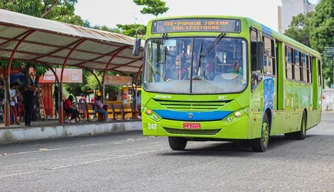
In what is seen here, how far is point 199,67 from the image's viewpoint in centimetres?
1526

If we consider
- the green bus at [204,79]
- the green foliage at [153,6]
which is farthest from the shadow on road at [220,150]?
the green foliage at [153,6]

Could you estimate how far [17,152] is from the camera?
58.2 feet

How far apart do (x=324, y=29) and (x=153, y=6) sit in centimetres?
2440

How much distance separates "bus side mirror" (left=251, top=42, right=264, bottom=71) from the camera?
15.4 meters

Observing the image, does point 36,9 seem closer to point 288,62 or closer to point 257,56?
point 288,62

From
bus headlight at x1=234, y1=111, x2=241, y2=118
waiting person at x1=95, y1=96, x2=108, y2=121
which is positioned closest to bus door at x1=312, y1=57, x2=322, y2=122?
waiting person at x1=95, y1=96, x2=108, y2=121

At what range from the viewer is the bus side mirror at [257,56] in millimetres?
15375

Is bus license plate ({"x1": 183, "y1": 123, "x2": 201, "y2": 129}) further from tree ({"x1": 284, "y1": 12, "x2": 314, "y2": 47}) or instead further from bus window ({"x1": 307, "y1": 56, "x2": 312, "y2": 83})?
tree ({"x1": 284, "y1": 12, "x2": 314, "y2": 47})

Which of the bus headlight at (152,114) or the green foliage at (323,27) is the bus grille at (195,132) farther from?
the green foliage at (323,27)

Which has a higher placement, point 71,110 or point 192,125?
point 192,125

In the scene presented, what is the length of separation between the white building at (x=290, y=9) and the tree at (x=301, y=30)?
2427 cm

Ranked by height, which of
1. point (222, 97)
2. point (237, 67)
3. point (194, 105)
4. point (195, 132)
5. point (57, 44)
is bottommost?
point (195, 132)

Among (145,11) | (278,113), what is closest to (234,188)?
(278,113)

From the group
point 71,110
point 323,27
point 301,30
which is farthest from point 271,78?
point 301,30
